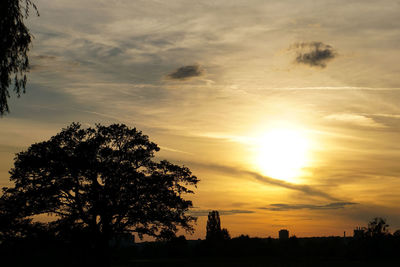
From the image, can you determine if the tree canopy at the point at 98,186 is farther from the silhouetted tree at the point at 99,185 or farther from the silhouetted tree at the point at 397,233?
the silhouetted tree at the point at 397,233

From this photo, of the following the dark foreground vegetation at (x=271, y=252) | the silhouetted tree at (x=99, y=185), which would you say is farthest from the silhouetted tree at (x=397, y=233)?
the silhouetted tree at (x=99, y=185)

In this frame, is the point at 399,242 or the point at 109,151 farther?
Result: the point at 399,242

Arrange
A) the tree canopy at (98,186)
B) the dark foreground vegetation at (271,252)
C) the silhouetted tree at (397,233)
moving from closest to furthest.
→ 1. the tree canopy at (98,186)
2. the dark foreground vegetation at (271,252)
3. the silhouetted tree at (397,233)

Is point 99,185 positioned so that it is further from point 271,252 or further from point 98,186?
point 271,252

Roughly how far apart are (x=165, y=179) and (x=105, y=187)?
557 centimetres

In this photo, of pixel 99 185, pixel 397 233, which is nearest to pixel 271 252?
pixel 397 233

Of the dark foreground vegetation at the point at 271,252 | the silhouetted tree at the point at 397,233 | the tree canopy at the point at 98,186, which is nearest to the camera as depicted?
the tree canopy at the point at 98,186

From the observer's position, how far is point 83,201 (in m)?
45.2

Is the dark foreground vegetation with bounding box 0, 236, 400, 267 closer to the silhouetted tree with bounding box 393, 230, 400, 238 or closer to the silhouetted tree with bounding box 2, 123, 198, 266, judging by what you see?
the silhouetted tree with bounding box 393, 230, 400, 238

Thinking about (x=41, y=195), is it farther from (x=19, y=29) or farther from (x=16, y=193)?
(x=19, y=29)

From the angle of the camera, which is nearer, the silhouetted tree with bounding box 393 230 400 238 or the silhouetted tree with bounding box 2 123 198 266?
the silhouetted tree with bounding box 2 123 198 266

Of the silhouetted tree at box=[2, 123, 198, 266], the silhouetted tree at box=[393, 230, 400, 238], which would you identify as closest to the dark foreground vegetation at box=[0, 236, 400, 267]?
the silhouetted tree at box=[393, 230, 400, 238]

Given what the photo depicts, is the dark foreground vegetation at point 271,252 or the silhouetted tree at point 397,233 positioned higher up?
the silhouetted tree at point 397,233

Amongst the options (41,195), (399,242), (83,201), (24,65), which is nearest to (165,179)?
(83,201)
